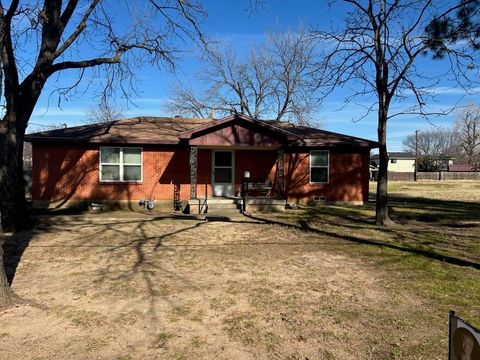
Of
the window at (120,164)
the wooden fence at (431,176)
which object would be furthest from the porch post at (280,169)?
the wooden fence at (431,176)

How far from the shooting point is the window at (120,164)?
56.8ft

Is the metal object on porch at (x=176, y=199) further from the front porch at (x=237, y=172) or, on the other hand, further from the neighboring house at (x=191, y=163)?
the front porch at (x=237, y=172)

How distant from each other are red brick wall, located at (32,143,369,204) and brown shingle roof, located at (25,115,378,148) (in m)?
0.47

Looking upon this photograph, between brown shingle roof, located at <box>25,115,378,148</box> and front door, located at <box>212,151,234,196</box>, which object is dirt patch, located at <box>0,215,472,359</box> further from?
front door, located at <box>212,151,234,196</box>

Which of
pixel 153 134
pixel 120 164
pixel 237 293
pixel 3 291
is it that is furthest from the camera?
pixel 153 134

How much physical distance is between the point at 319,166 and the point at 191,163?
19.3ft

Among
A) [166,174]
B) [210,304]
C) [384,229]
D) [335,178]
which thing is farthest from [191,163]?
[210,304]

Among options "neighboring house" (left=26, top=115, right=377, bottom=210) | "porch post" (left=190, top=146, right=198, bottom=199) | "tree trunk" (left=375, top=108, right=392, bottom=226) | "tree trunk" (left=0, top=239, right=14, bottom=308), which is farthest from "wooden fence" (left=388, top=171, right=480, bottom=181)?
"tree trunk" (left=0, top=239, right=14, bottom=308)

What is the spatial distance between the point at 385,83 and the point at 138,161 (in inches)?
385

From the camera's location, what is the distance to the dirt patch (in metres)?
4.49

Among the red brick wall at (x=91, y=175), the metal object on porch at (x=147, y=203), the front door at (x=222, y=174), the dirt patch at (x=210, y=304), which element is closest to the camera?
the dirt patch at (x=210, y=304)

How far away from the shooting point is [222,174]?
60.3 feet

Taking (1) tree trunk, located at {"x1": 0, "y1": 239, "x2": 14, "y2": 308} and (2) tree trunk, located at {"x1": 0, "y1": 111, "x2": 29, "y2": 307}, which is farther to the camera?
(2) tree trunk, located at {"x1": 0, "y1": 111, "x2": 29, "y2": 307}

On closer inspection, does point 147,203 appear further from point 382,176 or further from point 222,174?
point 382,176
